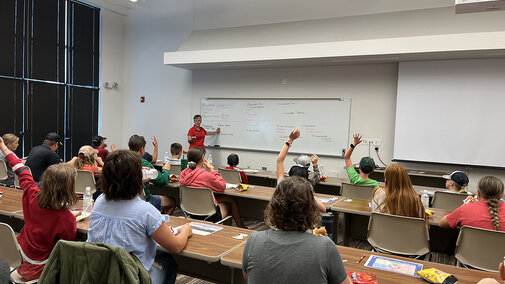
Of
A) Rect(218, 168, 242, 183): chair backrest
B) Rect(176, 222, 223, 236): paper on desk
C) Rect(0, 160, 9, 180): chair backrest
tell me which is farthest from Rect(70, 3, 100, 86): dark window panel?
Rect(176, 222, 223, 236): paper on desk

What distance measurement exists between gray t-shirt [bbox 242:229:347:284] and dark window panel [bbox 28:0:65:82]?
829cm

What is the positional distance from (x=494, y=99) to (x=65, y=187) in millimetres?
6547

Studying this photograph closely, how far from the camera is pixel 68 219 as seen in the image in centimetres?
231

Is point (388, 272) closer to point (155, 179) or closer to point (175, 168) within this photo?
point (155, 179)

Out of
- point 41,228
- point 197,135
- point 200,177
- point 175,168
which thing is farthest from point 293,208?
point 197,135

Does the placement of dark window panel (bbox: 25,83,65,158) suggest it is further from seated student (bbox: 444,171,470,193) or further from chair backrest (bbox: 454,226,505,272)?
chair backrest (bbox: 454,226,505,272)

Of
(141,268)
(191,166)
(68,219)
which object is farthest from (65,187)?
(191,166)

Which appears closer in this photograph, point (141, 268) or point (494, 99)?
point (141, 268)

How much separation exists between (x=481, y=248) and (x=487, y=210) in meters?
0.32

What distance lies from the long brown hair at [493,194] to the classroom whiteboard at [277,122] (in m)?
4.60

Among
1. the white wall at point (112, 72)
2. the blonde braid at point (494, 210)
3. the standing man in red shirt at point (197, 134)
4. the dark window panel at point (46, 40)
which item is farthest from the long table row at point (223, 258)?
the white wall at point (112, 72)

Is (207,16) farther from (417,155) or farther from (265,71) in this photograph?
(417,155)

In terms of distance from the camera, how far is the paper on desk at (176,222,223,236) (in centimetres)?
251

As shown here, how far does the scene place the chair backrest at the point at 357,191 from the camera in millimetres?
4203
